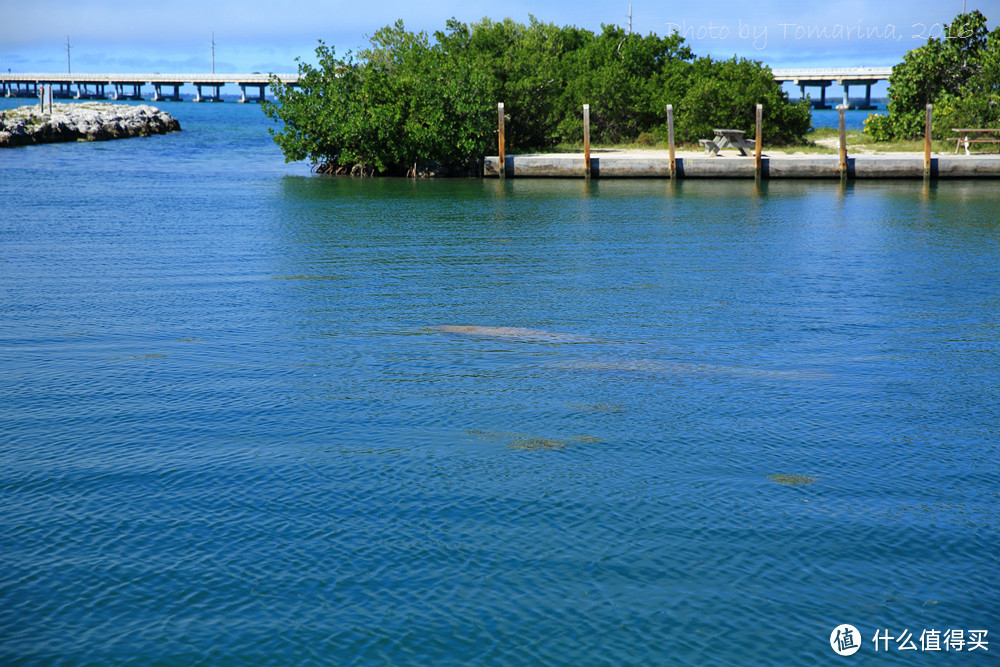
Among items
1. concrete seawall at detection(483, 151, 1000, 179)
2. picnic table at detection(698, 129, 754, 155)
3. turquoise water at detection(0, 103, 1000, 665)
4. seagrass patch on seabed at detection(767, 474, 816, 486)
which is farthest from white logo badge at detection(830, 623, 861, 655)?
picnic table at detection(698, 129, 754, 155)

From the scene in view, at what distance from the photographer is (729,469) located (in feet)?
19.2

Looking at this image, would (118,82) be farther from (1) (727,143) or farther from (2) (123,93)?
(1) (727,143)

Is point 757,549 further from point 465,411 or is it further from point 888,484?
point 465,411

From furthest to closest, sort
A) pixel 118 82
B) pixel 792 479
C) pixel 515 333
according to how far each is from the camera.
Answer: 1. pixel 118 82
2. pixel 515 333
3. pixel 792 479

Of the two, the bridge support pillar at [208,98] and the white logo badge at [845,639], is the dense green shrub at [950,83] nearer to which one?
the white logo badge at [845,639]

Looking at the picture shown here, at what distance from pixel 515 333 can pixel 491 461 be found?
135 inches

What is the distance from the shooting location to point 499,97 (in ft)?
112

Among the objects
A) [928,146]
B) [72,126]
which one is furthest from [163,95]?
[928,146]

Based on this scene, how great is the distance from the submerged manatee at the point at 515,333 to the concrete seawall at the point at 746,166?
2017 centimetres

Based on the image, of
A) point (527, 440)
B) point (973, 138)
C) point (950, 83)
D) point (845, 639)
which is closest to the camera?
point (845, 639)

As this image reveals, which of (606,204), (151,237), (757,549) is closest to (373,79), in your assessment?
(606,204)

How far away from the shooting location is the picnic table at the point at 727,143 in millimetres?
29719

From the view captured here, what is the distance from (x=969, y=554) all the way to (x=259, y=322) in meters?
7.14

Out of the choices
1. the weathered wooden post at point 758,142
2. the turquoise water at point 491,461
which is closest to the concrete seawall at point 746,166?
the weathered wooden post at point 758,142
